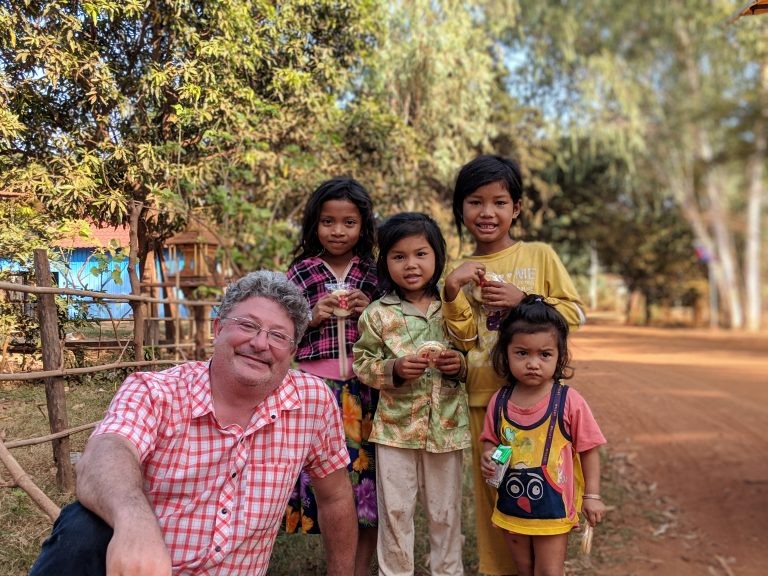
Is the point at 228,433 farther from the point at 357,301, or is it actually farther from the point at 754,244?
the point at 754,244

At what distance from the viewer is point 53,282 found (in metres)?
2.84

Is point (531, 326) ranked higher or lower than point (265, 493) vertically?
higher

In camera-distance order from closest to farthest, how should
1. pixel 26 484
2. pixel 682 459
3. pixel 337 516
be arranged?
pixel 337 516 < pixel 26 484 < pixel 682 459

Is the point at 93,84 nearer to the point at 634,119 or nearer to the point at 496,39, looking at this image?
the point at 496,39

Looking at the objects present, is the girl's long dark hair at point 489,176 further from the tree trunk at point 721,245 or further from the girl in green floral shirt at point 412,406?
the tree trunk at point 721,245

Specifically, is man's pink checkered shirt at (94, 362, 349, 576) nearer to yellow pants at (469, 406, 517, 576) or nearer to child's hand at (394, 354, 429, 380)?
child's hand at (394, 354, 429, 380)

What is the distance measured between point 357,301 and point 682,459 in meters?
5.12

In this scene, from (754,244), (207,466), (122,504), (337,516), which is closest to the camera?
(122,504)

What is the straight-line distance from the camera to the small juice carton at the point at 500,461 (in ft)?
8.03

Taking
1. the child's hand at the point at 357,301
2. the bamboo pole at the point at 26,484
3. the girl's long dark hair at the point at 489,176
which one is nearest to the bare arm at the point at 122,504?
the bamboo pole at the point at 26,484

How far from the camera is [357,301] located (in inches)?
109

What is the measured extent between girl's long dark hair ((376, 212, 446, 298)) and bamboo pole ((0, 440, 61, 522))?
1.43 meters

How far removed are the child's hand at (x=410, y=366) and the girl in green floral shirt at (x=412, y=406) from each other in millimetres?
71

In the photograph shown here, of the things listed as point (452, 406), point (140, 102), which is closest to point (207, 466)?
point (452, 406)
